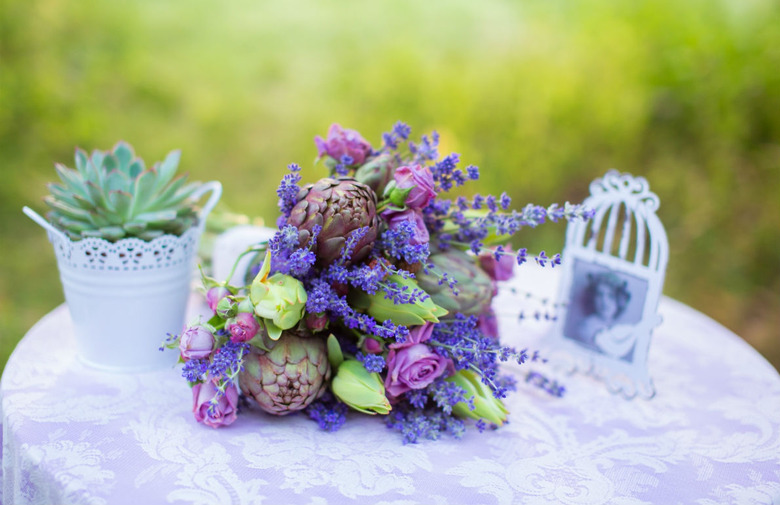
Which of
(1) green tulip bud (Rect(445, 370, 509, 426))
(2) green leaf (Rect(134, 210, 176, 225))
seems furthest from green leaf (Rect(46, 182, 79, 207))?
(1) green tulip bud (Rect(445, 370, 509, 426))

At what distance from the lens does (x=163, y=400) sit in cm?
96

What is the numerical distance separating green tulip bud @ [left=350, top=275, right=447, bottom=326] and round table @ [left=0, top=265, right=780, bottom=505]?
0.17 m

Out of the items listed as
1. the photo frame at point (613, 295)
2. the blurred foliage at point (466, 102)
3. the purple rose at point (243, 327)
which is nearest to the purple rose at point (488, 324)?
the photo frame at point (613, 295)

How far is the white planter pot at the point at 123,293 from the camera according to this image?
39.8 inches

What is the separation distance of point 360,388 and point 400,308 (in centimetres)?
13

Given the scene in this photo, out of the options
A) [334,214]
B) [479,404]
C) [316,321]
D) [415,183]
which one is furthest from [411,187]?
[479,404]

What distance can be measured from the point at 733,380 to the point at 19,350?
1282 mm

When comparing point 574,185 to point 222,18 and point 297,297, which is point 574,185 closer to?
point 222,18

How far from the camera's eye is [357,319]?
0.88m

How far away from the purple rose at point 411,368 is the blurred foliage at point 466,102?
2195mm

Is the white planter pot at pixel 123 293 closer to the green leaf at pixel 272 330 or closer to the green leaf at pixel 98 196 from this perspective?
the green leaf at pixel 98 196

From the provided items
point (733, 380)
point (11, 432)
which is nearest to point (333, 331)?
point (11, 432)

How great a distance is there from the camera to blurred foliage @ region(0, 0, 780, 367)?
2.87 meters

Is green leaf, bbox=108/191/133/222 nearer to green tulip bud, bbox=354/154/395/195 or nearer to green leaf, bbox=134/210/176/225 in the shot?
green leaf, bbox=134/210/176/225
